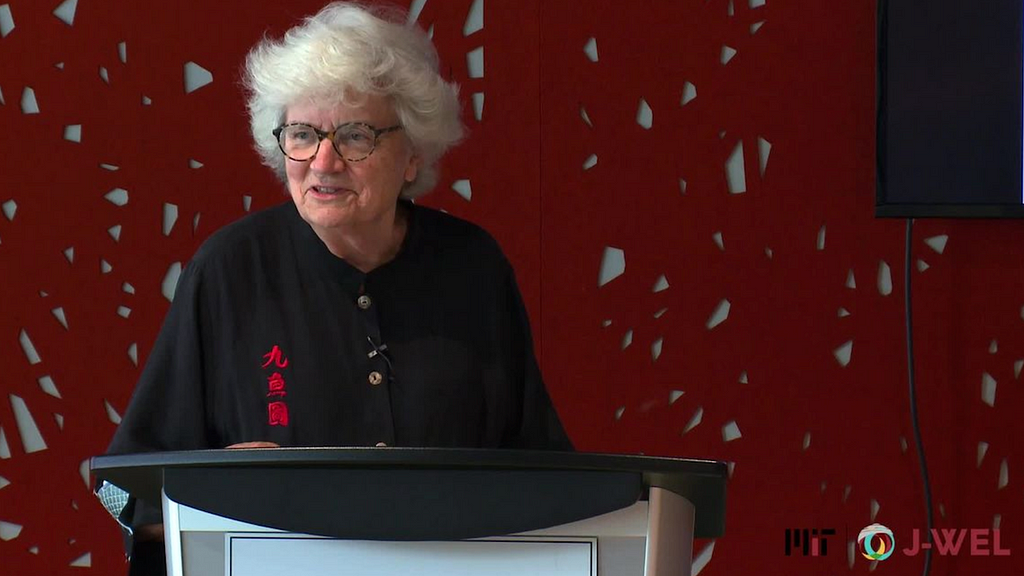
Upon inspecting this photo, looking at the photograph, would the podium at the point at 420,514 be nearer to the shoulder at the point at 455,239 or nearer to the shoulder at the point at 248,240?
the shoulder at the point at 248,240

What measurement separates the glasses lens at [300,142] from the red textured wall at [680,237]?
152 centimetres

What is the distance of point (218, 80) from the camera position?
3416mm

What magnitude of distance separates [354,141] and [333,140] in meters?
0.04

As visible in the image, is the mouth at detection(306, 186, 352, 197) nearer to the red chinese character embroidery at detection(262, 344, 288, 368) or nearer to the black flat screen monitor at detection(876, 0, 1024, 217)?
the red chinese character embroidery at detection(262, 344, 288, 368)

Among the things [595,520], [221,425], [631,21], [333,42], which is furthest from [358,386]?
[631,21]

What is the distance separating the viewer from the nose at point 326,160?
1.88 meters

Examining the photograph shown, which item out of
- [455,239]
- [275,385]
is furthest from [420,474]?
[455,239]

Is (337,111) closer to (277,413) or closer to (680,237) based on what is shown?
(277,413)

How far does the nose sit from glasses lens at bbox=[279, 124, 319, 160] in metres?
0.01

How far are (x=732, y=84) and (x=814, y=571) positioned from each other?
→ 1323 millimetres

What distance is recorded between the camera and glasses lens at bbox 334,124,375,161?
1.92 m

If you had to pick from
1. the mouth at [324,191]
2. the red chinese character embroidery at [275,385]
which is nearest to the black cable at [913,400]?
the mouth at [324,191]

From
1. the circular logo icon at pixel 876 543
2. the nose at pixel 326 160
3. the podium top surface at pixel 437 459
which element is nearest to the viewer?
the podium top surface at pixel 437 459

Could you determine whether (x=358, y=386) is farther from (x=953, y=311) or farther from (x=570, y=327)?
(x=953, y=311)
